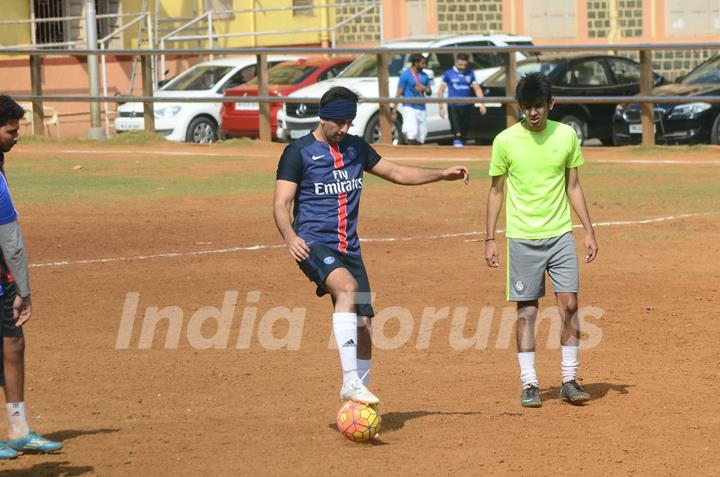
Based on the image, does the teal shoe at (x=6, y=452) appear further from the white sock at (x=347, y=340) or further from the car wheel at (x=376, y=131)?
the car wheel at (x=376, y=131)

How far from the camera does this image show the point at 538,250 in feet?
27.6

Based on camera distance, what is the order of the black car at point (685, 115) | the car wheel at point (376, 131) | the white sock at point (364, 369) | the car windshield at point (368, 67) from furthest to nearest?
the car windshield at point (368, 67) → the car wheel at point (376, 131) → the black car at point (685, 115) → the white sock at point (364, 369)

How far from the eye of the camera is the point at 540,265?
8391 mm

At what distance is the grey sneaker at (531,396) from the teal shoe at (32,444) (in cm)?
271

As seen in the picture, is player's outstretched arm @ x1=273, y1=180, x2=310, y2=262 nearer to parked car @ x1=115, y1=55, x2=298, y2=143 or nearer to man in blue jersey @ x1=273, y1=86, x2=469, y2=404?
man in blue jersey @ x1=273, y1=86, x2=469, y2=404

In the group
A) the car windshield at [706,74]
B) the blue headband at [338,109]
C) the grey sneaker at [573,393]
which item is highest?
the car windshield at [706,74]

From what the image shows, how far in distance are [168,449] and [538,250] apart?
2508 mm

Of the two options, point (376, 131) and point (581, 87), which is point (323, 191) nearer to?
point (376, 131)

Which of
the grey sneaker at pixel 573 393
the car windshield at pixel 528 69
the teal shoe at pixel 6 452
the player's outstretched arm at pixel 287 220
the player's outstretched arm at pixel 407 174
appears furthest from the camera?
the car windshield at pixel 528 69

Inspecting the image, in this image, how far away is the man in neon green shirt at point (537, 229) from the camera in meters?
8.38

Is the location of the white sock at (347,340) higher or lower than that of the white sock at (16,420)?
higher

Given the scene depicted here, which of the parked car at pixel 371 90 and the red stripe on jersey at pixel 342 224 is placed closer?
the red stripe on jersey at pixel 342 224

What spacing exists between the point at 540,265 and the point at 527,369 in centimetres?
62

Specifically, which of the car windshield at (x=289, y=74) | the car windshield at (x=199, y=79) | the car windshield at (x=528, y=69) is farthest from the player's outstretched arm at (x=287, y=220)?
the car windshield at (x=199, y=79)
